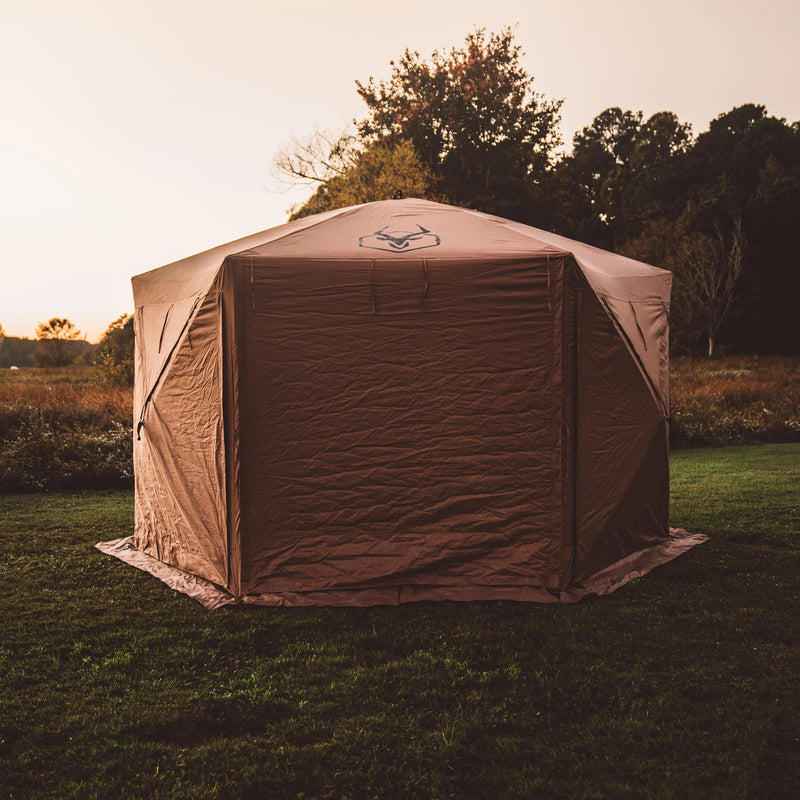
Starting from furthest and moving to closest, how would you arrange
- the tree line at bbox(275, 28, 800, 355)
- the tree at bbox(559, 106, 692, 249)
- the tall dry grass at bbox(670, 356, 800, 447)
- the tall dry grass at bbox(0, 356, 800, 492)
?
the tree at bbox(559, 106, 692, 249) → the tree line at bbox(275, 28, 800, 355) → the tall dry grass at bbox(670, 356, 800, 447) → the tall dry grass at bbox(0, 356, 800, 492)

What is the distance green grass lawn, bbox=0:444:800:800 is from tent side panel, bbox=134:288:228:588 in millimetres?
339

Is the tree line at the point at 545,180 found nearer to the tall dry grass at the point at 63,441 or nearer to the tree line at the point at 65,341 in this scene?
the tree line at the point at 65,341

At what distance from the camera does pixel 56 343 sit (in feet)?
104

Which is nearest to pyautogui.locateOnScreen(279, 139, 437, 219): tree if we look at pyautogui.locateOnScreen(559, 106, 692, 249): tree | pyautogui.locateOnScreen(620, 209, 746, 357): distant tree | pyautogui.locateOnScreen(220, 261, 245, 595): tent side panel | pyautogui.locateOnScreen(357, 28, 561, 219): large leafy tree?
pyautogui.locateOnScreen(357, 28, 561, 219): large leafy tree

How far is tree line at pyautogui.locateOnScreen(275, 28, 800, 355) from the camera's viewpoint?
988 inches

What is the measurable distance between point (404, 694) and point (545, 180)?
26.9m

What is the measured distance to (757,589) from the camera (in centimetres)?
441

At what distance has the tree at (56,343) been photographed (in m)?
31.4

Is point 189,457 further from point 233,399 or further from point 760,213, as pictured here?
point 760,213

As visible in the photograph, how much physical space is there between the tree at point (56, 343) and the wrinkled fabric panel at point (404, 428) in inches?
1213

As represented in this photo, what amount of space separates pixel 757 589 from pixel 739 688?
157 centimetres

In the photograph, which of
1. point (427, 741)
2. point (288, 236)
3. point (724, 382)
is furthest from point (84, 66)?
point (724, 382)

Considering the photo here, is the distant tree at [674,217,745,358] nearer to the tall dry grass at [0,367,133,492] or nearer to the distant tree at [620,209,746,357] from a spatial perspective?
the distant tree at [620,209,746,357]

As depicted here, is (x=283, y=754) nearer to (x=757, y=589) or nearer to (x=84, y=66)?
(x=757, y=589)
